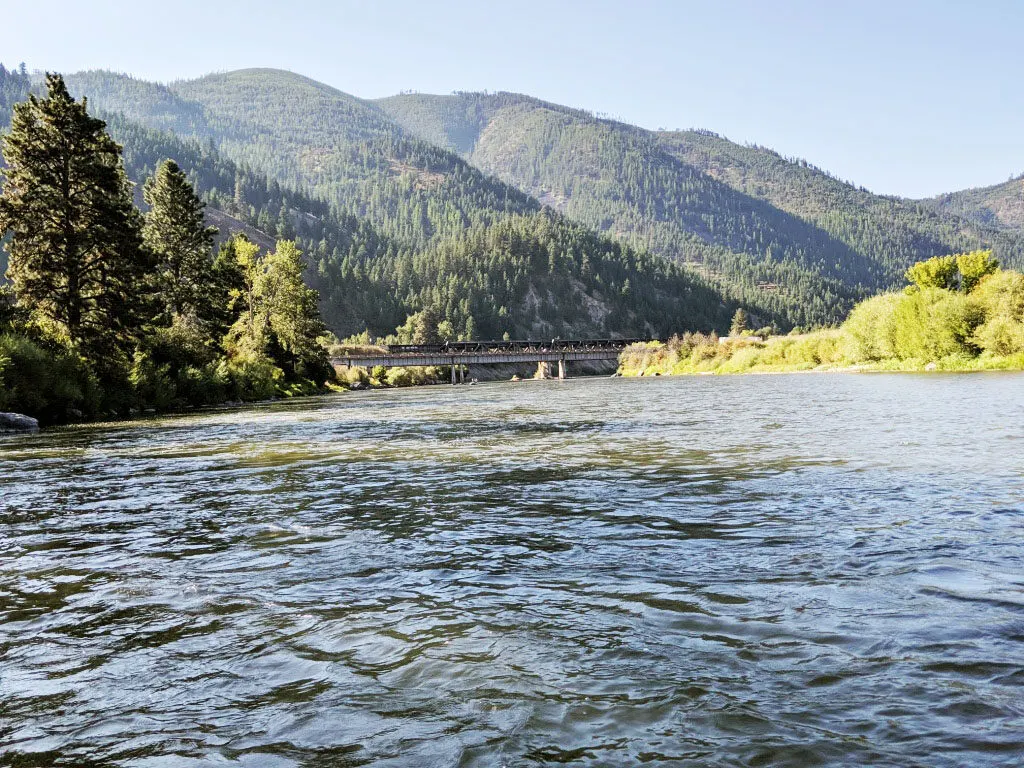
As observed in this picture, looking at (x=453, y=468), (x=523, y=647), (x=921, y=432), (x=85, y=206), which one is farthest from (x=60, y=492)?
(x=85, y=206)

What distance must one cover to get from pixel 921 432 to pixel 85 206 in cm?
4229

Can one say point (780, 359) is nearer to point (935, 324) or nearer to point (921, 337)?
point (921, 337)

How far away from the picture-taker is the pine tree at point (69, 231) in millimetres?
39438

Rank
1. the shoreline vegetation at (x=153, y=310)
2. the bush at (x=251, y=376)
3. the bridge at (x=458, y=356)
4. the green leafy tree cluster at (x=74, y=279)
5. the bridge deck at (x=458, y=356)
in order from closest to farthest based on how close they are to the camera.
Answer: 1. the green leafy tree cluster at (x=74, y=279)
2. the shoreline vegetation at (x=153, y=310)
3. the bush at (x=251, y=376)
4. the bridge deck at (x=458, y=356)
5. the bridge at (x=458, y=356)

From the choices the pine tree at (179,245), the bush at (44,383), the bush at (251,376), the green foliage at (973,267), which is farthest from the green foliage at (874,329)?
the bush at (44,383)

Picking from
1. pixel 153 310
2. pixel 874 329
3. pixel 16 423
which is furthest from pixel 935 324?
pixel 16 423

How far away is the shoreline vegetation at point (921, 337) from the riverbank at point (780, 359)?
5.3 inches

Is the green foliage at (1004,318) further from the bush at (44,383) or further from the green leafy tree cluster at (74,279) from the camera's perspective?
the bush at (44,383)

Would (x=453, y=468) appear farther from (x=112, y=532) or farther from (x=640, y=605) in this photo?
(x=640, y=605)

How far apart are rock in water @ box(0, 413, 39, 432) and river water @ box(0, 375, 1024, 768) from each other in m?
17.7

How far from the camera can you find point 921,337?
3295 inches

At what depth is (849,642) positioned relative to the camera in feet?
19.9

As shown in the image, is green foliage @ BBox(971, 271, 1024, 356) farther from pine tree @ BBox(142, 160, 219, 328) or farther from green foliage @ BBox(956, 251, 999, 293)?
pine tree @ BBox(142, 160, 219, 328)

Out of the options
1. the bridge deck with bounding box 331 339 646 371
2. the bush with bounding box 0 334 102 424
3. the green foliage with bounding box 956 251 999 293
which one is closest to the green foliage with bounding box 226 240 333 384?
the bush with bounding box 0 334 102 424
